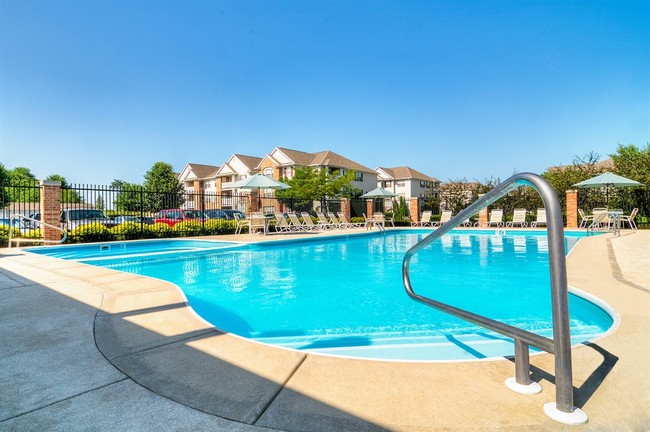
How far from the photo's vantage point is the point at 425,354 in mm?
3354

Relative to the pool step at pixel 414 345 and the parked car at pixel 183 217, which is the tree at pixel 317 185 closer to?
the parked car at pixel 183 217

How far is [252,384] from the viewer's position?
203 centimetres

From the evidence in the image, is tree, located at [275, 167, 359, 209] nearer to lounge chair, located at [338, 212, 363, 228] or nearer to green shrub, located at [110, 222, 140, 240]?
lounge chair, located at [338, 212, 363, 228]

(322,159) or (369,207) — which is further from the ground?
(322,159)

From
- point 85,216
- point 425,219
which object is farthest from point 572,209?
point 85,216

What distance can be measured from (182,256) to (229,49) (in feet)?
40.6

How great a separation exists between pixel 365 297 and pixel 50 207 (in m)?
11.9

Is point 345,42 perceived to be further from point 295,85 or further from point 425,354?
point 425,354

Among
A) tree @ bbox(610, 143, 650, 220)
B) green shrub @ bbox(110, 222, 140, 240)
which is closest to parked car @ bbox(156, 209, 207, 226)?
green shrub @ bbox(110, 222, 140, 240)

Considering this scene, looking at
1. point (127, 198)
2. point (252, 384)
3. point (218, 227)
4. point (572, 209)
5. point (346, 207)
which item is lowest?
point (252, 384)

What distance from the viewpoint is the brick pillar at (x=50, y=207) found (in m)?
11.5

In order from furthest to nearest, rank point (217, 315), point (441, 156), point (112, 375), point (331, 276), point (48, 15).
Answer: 1. point (441, 156)
2. point (48, 15)
3. point (331, 276)
4. point (217, 315)
5. point (112, 375)

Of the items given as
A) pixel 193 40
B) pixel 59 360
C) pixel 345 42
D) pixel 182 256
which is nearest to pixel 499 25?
pixel 345 42

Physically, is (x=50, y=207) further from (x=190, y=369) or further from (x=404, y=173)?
(x=404, y=173)
